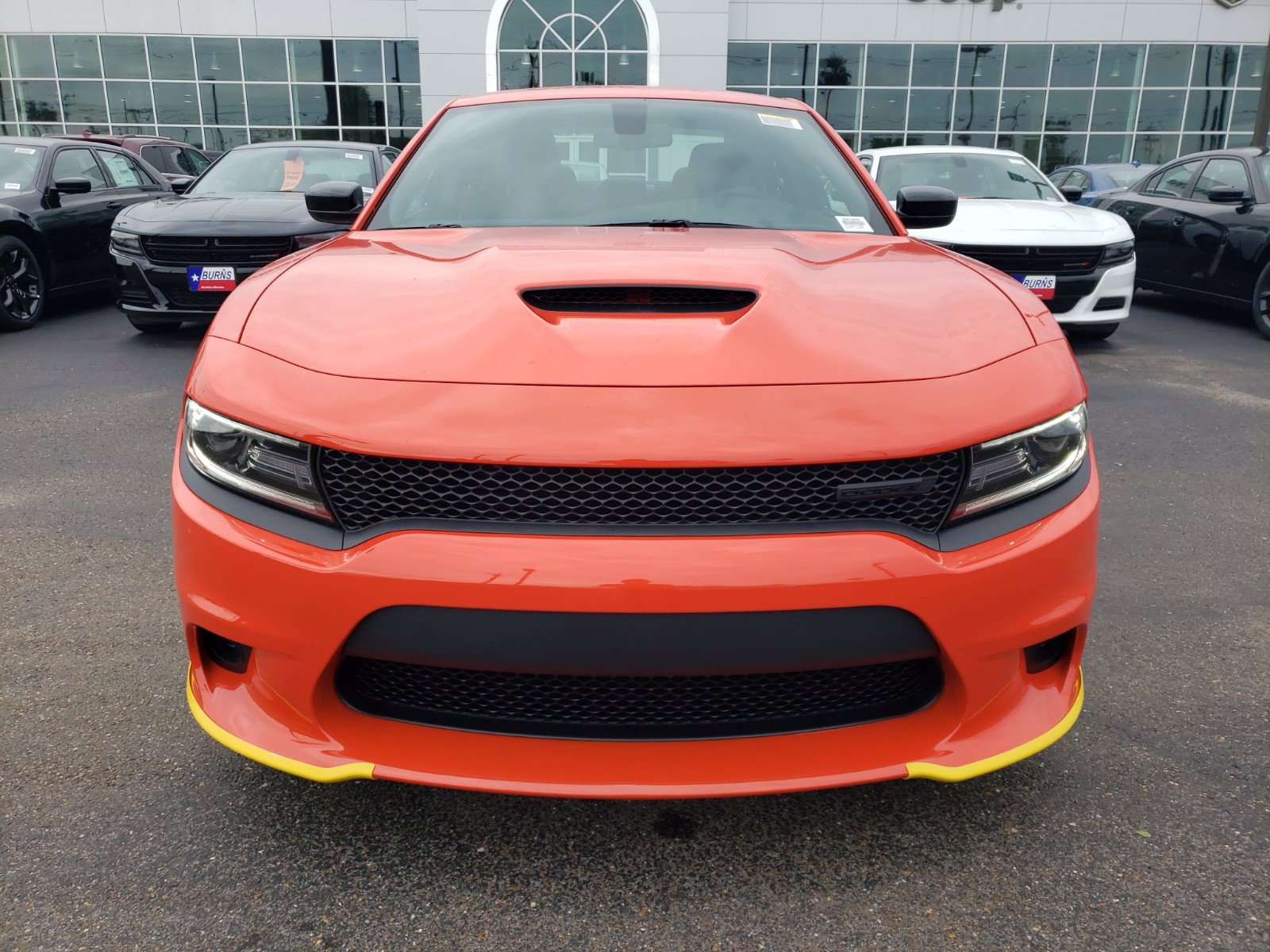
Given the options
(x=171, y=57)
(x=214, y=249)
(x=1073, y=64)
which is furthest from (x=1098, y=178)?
(x=171, y=57)

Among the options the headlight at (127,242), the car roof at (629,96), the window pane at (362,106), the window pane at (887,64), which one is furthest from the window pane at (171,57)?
the car roof at (629,96)

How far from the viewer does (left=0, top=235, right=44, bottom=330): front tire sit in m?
7.58

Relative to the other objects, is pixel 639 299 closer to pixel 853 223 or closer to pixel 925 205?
pixel 853 223

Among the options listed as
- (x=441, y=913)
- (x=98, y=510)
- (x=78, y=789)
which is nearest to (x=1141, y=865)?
(x=441, y=913)

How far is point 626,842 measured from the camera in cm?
191

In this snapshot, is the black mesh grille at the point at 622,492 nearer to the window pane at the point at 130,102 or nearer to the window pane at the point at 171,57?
the window pane at the point at 171,57

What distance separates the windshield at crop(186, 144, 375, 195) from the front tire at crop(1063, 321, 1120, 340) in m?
5.76

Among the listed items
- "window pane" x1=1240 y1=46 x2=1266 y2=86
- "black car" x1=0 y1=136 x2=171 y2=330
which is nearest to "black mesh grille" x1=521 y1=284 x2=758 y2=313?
"black car" x1=0 y1=136 x2=171 y2=330

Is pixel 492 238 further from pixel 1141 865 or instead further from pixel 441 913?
pixel 1141 865

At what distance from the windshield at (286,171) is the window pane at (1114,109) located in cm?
2299

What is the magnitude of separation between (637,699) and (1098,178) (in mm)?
12672

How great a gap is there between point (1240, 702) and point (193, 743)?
2.52 meters

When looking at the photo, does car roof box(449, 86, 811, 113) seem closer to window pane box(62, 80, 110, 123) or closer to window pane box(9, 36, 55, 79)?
window pane box(62, 80, 110, 123)

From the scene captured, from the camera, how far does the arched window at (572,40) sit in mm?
22625
